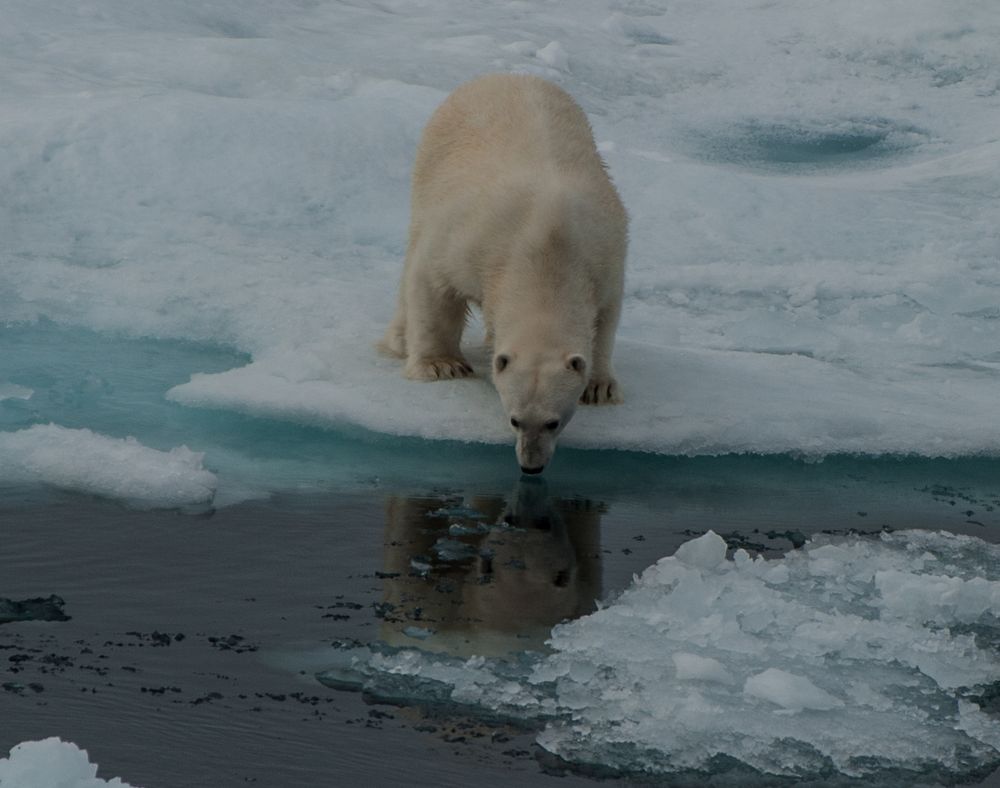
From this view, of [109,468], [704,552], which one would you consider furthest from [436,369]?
[704,552]

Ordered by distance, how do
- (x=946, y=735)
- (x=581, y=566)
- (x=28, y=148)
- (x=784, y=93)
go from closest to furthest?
(x=946, y=735) < (x=581, y=566) < (x=28, y=148) < (x=784, y=93)

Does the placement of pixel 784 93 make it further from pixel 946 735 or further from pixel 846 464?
pixel 946 735

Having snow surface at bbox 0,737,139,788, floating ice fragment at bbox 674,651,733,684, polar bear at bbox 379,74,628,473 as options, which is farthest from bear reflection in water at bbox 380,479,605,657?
snow surface at bbox 0,737,139,788

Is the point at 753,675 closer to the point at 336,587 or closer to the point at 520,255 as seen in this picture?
the point at 336,587

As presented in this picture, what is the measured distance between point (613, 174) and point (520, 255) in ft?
11.0

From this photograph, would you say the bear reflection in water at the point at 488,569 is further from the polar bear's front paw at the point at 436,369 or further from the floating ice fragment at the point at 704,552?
the polar bear's front paw at the point at 436,369

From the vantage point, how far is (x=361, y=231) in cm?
733

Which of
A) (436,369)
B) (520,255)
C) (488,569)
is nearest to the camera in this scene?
(488,569)

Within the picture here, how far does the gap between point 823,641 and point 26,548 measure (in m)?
1.98

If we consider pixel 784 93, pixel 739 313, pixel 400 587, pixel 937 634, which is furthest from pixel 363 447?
pixel 784 93

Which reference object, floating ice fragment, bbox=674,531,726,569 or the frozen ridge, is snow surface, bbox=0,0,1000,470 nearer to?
floating ice fragment, bbox=674,531,726,569

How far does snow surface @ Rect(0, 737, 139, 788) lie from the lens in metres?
2.46

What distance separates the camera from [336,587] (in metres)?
3.75

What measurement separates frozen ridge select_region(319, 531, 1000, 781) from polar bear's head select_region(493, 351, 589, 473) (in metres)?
0.71
